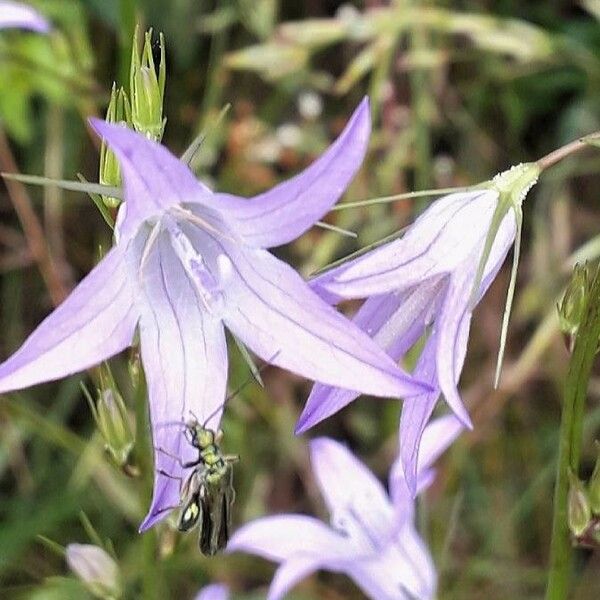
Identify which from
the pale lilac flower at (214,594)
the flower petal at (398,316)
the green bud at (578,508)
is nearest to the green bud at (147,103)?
the flower petal at (398,316)

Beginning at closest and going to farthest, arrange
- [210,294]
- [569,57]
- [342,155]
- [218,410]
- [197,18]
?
1. [342,155]
2. [218,410]
3. [210,294]
4. [569,57]
5. [197,18]

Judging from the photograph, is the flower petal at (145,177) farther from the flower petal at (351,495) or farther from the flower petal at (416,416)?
the flower petal at (351,495)

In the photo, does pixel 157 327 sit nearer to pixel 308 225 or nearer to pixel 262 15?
pixel 308 225

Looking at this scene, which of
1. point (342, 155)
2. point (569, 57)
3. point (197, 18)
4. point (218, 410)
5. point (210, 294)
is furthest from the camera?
point (197, 18)

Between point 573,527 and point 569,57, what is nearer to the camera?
point 573,527

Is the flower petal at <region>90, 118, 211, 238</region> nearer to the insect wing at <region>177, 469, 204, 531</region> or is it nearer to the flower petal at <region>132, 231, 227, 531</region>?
the flower petal at <region>132, 231, 227, 531</region>

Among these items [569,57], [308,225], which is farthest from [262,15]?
[308,225]

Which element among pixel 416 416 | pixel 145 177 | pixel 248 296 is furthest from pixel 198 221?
pixel 416 416

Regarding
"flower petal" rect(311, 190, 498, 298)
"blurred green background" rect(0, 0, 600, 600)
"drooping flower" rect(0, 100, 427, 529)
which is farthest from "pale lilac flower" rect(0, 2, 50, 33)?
"flower petal" rect(311, 190, 498, 298)
